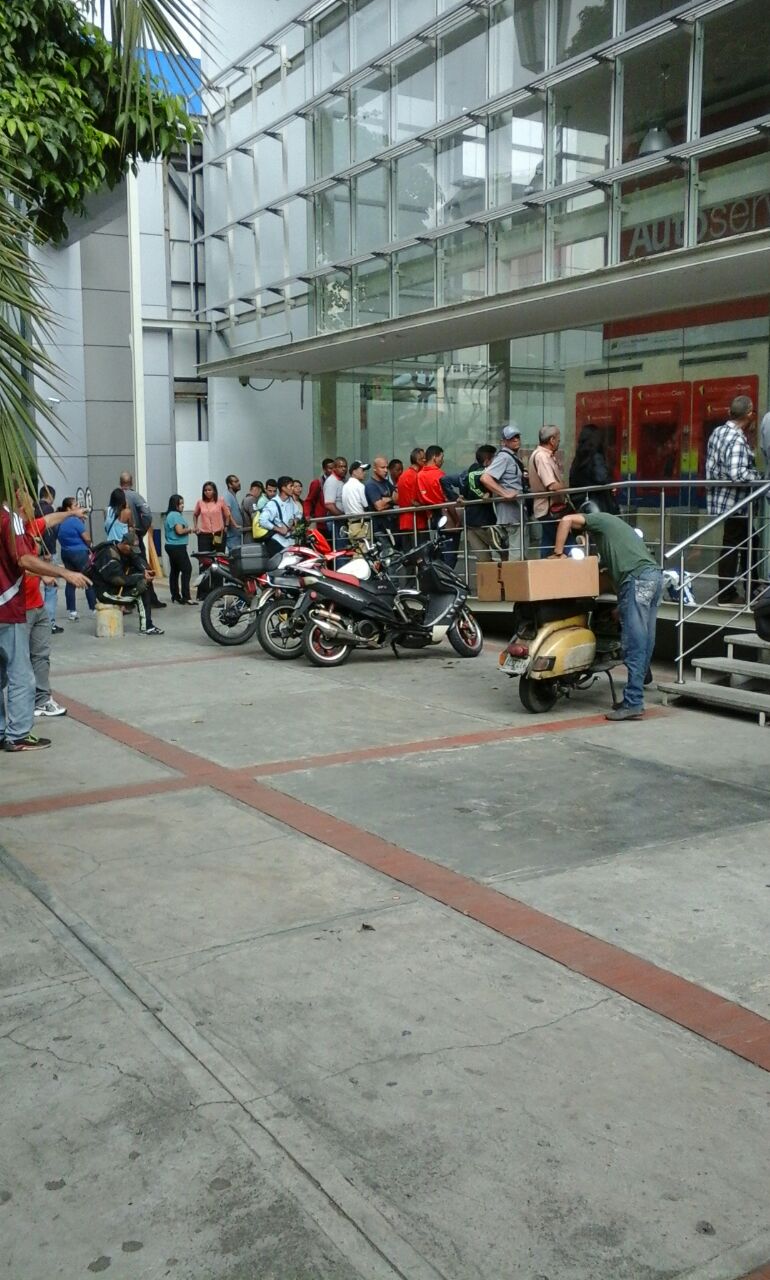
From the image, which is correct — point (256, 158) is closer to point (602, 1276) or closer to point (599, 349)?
point (599, 349)

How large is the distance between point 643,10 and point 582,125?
146 centimetres

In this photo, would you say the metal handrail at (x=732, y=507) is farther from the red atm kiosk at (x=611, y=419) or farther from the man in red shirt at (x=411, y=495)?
the man in red shirt at (x=411, y=495)

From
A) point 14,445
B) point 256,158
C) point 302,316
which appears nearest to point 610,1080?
point 14,445

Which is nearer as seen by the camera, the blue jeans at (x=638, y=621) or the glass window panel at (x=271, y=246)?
the blue jeans at (x=638, y=621)

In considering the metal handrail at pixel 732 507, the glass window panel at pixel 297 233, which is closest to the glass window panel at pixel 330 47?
the glass window panel at pixel 297 233

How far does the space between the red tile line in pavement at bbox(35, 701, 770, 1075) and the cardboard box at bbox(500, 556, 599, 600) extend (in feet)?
9.31

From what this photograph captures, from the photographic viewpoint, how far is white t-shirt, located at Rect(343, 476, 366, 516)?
54.7 ft

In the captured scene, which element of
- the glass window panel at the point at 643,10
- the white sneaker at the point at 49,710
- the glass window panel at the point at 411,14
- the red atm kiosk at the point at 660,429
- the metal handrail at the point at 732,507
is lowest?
the white sneaker at the point at 49,710

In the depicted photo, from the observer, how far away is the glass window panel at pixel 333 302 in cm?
2067

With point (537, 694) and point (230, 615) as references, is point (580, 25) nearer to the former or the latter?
point (230, 615)

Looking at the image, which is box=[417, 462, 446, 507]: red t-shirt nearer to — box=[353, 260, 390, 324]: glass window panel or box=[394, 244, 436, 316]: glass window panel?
box=[394, 244, 436, 316]: glass window panel

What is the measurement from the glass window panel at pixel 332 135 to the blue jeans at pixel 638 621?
43.8 feet

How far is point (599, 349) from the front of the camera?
16125 mm

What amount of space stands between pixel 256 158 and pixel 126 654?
13733mm
